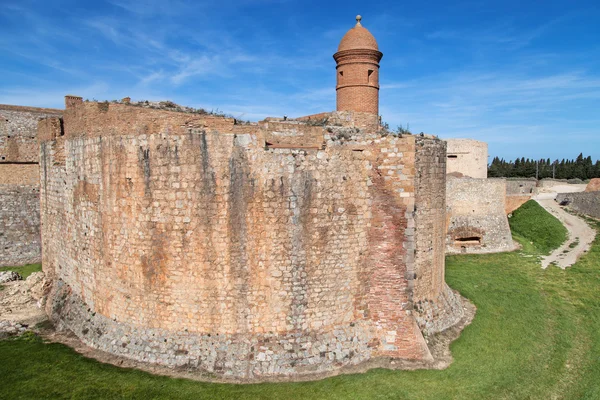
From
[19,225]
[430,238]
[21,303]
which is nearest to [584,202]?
[430,238]

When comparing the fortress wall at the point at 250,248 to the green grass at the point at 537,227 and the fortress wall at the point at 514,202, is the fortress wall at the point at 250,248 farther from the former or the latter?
the fortress wall at the point at 514,202

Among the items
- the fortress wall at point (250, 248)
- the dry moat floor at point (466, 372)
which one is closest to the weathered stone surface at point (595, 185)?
the dry moat floor at point (466, 372)

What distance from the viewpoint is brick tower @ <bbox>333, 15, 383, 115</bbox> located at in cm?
1459

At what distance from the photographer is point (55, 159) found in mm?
12438

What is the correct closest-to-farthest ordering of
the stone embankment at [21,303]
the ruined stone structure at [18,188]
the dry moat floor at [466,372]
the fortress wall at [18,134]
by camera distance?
the dry moat floor at [466,372] < the stone embankment at [21,303] < the ruined stone structure at [18,188] < the fortress wall at [18,134]

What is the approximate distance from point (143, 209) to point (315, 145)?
4.28 m

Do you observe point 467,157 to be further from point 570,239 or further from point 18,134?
point 18,134

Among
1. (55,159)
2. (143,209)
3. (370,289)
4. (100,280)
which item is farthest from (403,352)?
(55,159)

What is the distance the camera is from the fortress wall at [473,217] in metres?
22.7

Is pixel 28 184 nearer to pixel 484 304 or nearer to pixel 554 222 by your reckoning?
pixel 484 304

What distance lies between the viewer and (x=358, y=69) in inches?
579

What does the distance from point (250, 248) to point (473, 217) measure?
17.5m

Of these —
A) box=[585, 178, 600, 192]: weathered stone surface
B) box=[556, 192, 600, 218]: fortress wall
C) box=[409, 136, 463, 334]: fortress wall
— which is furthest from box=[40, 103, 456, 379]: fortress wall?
box=[585, 178, 600, 192]: weathered stone surface

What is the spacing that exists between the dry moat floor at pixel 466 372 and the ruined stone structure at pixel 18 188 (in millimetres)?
10857
